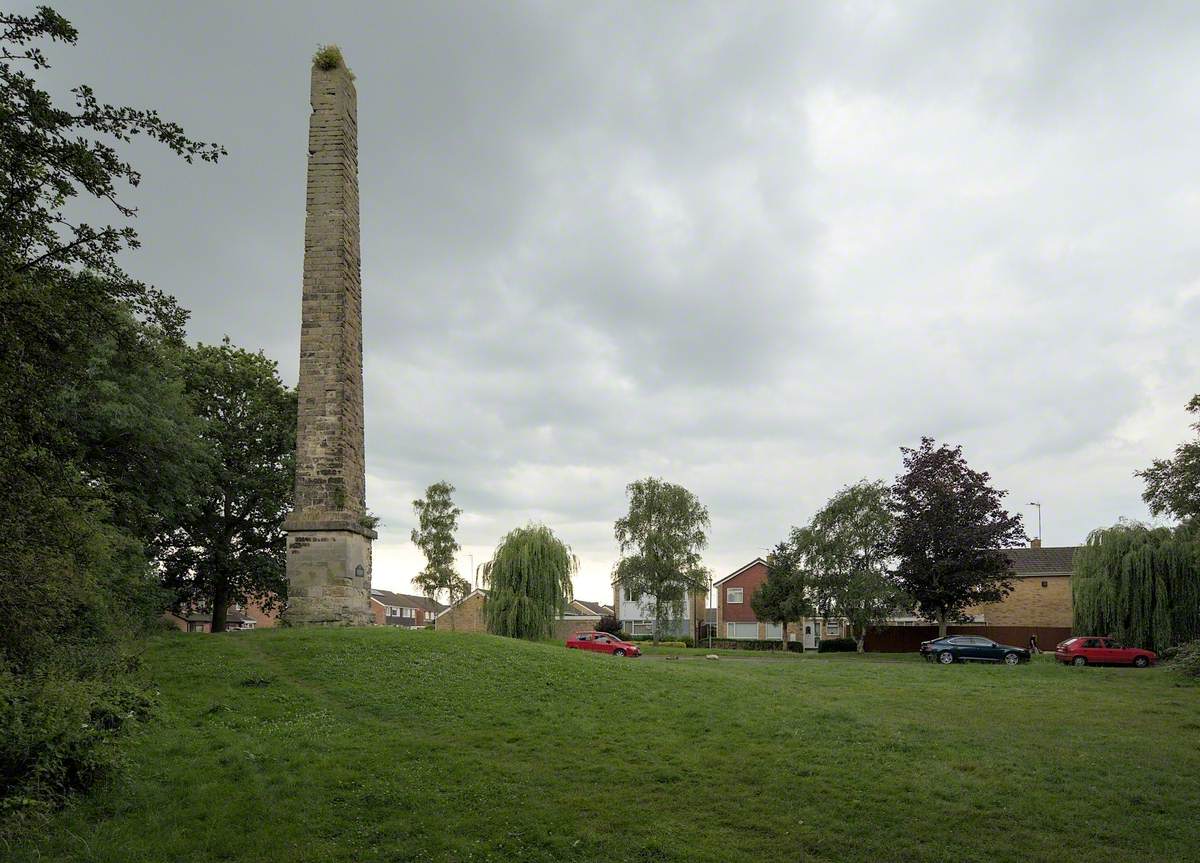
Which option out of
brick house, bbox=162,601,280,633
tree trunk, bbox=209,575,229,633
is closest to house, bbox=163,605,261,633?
brick house, bbox=162,601,280,633

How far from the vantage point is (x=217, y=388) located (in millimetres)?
→ 34469

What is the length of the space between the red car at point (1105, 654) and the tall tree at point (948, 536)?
7169 mm

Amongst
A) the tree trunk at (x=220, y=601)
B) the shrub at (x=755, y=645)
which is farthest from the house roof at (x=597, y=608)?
the tree trunk at (x=220, y=601)

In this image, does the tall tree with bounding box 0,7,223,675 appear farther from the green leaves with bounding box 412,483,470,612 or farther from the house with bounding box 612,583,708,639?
the house with bounding box 612,583,708,639

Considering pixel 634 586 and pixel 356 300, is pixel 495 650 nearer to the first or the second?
pixel 356 300

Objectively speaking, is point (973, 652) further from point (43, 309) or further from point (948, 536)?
point (43, 309)

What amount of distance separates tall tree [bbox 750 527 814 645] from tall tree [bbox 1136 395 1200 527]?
19.7m

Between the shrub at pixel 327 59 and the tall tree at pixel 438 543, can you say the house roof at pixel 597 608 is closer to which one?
the tall tree at pixel 438 543

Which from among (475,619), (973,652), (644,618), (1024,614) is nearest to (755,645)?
(644,618)

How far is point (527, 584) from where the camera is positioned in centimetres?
3716

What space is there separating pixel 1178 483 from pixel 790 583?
2313cm

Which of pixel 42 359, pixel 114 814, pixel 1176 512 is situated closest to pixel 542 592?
pixel 1176 512

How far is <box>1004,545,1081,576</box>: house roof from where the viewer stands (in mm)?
53000

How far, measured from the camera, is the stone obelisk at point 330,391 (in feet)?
75.7
